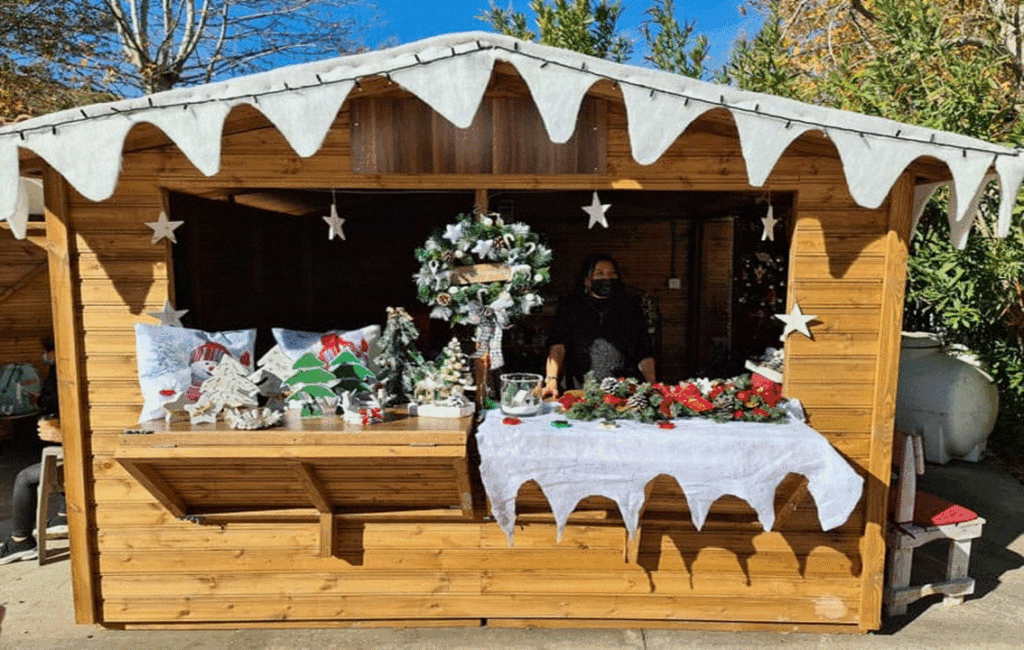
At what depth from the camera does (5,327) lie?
735 cm

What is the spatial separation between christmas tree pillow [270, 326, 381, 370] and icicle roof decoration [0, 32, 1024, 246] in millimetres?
1179

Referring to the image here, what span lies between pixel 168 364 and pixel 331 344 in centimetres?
87

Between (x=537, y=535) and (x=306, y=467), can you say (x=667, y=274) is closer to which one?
(x=537, y=535)

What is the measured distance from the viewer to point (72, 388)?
152 inches

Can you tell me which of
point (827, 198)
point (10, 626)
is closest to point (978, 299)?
point (827, 198)

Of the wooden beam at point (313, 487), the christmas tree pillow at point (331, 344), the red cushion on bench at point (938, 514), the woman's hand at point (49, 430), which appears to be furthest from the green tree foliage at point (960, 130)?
the woman's hand at point (49, 430)

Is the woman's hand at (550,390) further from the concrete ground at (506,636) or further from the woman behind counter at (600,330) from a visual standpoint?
the concrete ground at (506,636)

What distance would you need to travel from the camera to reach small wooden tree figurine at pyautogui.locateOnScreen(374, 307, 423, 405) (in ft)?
12.6

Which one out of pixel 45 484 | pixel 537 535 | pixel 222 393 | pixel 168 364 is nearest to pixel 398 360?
pixel 222 393

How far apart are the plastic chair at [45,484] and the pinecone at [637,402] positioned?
4199 millimetres

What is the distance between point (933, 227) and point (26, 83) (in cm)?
1572

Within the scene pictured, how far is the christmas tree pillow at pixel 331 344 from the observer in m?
3.79

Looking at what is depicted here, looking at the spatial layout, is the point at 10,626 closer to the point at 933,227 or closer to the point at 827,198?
the point at 827,198

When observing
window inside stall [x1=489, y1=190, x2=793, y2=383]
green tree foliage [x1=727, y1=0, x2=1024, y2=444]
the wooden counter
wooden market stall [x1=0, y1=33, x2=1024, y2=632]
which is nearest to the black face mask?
wooden market stall [x1=0, y1=33, x2=1024, y2=632]
